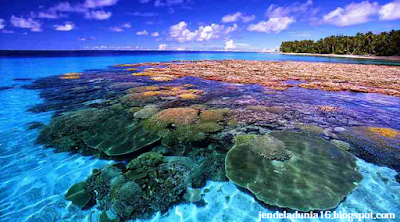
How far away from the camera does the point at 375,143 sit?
34.6 ft

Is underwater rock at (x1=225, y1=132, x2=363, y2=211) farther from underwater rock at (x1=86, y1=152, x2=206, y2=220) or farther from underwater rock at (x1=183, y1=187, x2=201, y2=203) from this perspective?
underwater rock at (x1=86, y1=152, x2=206, y2=220)

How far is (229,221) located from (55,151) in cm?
957

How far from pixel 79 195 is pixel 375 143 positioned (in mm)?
14966

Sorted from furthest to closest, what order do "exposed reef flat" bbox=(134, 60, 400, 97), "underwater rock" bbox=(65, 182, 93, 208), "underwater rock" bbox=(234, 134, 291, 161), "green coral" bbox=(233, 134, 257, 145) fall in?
"exposed reef flat" bbox=(134, 60, 400, 97) < "green coral" bbox=(233, 134, 257, 145) < "underwater rock" bbox=(234, 134, 291, 161) < "underwater rock" bbox=(65, 182, 93, 208)

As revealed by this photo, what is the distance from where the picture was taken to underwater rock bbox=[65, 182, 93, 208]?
21.4ft

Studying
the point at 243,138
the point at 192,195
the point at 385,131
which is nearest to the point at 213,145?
the point at 243,138

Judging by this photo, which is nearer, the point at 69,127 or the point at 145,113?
the point at 69,127

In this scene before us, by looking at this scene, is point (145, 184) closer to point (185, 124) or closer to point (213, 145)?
point (213, 145)

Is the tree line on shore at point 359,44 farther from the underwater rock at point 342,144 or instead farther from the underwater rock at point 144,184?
the underwater rock at point 144,184

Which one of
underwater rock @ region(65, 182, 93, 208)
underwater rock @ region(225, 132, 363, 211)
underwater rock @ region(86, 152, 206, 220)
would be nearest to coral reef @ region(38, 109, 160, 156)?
underwater rock @ region(86, 152, 206, 220)

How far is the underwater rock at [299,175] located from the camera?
6.42m

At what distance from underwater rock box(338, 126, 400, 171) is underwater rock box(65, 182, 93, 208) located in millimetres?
12455

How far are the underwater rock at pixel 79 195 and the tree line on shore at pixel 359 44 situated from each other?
157104mm

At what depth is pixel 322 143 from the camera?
10.1 m
